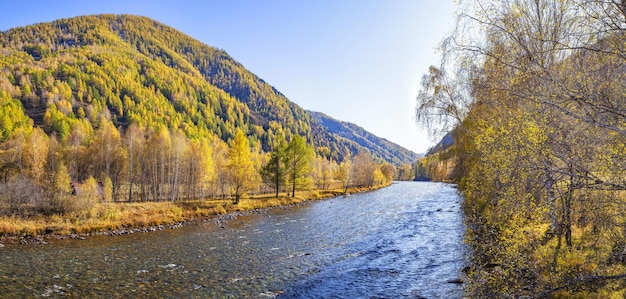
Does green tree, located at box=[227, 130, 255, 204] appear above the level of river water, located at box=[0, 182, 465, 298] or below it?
above

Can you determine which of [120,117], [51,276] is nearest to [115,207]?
[51,276]

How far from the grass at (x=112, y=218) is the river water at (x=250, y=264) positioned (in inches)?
182

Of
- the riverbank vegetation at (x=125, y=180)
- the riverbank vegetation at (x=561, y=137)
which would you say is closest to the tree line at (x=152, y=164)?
the riverbank vegetation at (x=125, y=180)

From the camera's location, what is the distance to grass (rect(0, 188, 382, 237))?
3216cm

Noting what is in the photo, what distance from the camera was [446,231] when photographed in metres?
29.6

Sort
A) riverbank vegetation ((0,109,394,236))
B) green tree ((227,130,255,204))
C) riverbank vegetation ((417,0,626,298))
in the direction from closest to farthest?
riverbank vegetation ((417,0,626,298))
riverbank vegetation ((0,109,394,236))
green tree ((227,130,255,204))

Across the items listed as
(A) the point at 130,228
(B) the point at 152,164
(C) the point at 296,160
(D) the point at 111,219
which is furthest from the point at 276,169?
(D) the point at 111,219

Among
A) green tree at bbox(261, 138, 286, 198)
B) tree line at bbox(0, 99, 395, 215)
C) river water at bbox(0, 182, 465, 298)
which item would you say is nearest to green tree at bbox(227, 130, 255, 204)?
tree line at bbox(0, 99, 395, 215)

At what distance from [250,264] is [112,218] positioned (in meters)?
25.2

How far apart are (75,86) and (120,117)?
31.1 meters

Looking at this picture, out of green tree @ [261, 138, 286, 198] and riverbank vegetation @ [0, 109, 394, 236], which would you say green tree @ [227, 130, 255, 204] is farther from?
green tree @ [261, 138, 286, 198]

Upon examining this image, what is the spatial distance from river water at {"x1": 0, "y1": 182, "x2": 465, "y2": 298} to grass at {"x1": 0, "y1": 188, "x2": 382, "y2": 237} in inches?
182

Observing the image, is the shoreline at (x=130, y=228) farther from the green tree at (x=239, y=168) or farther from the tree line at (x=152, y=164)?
the tree line at (x=152, y=164)

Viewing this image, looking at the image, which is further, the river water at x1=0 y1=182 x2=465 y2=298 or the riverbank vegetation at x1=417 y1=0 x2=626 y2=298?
the river water at x1=0 y1=182 x2=465 y2=298
